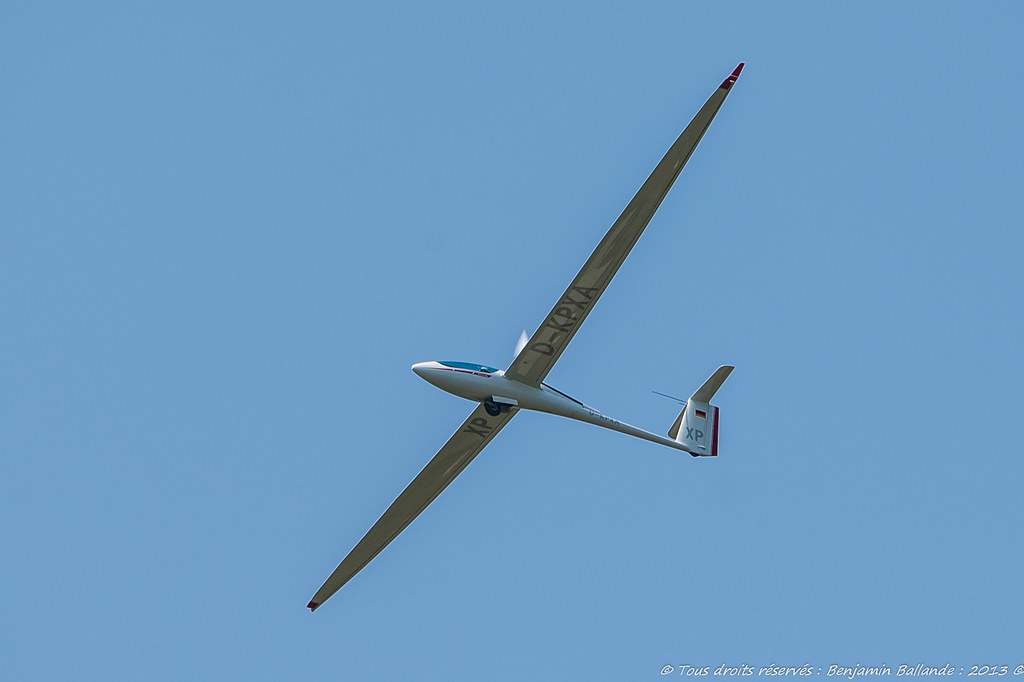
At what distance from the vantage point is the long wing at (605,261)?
22859 mm

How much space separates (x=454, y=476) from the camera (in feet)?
93.0

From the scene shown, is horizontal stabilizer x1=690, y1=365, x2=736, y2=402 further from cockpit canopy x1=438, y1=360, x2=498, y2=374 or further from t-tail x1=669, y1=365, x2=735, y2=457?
cockpit canopy x1=438, y1=360, x2=498, y2=374

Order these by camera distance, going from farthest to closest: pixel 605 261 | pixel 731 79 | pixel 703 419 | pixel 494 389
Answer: pixel 703 419, pixel 494 389, pixel 605 261, pixel 731 79

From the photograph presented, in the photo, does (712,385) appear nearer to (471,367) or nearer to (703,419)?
(703,419)

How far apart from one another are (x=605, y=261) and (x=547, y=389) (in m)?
3.58

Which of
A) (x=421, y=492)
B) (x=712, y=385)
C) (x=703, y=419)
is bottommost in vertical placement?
(x=421, y=492)

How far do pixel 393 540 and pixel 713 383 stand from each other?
9636 millimetres

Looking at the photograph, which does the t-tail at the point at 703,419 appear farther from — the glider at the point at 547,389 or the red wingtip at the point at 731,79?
the red wingtip at the point at 731,79

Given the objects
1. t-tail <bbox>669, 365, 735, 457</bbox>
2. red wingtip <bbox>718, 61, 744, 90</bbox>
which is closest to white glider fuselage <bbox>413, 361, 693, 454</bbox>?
t-tail <bbox>669, 365, 735, 457</bbox>

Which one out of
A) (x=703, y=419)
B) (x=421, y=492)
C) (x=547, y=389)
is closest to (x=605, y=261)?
(x=547, y=389)

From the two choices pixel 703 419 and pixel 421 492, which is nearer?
pixel 421 492

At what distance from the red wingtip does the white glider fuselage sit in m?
7.95

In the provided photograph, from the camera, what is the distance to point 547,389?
2628cm

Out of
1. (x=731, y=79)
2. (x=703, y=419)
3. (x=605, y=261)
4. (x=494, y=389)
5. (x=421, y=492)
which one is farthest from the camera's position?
(x=703, y=419)
